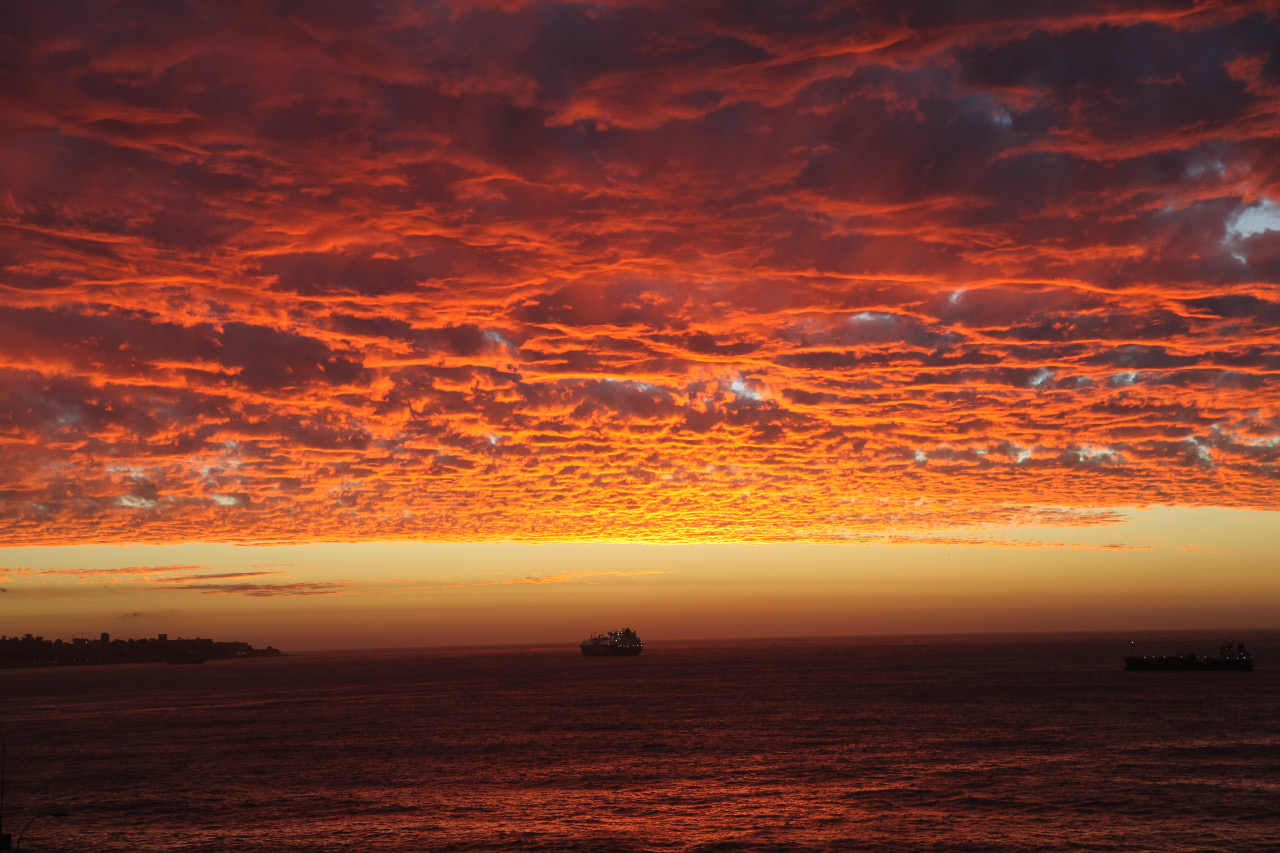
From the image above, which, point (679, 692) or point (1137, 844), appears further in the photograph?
point (679, 692)

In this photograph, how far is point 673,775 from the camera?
80562mm

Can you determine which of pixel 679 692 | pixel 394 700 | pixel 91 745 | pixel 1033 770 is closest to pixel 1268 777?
pixel 1033 770

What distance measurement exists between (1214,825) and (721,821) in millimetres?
31082

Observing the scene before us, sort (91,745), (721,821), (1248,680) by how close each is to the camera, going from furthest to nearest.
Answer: (1248,680) → (91,745) → (721,821)

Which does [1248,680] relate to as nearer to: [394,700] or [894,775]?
[894,775]

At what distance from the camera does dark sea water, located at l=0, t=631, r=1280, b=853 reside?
58.9 m

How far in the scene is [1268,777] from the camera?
2933 inches

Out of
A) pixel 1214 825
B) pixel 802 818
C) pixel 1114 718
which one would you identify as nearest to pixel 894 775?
pixel 802 818

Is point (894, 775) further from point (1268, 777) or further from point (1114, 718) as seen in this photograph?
point (1114, 718)

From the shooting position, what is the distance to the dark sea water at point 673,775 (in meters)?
58.9

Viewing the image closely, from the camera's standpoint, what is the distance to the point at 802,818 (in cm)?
6300

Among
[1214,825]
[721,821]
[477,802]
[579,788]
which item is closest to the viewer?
[1214,825]

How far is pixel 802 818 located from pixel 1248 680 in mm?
154858

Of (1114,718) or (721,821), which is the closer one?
(721,821)
